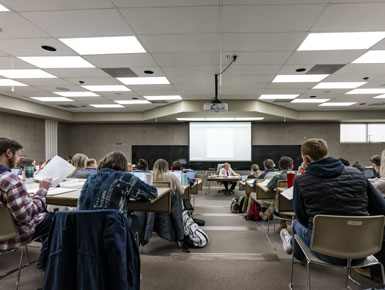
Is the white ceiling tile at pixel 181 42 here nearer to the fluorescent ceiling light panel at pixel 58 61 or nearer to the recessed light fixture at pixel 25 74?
the fluorescent ceiling light panel at pixel 58 61

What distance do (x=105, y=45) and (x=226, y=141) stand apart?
6.43 meters

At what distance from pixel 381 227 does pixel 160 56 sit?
3550 millimetres

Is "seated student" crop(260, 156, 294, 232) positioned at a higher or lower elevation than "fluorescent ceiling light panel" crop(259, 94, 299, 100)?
lower

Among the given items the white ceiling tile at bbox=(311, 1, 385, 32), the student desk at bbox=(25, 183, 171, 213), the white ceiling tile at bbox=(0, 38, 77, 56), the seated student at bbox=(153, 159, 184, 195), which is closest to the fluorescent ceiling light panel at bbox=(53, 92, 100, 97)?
the white ceiling tile at bbox=(0, 38, 77, 56)

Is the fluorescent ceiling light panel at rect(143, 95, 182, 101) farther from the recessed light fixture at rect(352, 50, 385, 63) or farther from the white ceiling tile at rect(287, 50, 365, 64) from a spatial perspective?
the recessed light fixture at rect(352, 50, 385, 63)

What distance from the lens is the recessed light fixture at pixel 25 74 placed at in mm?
4453

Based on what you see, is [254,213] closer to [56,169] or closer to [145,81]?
[56,169]

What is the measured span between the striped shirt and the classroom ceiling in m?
1.93

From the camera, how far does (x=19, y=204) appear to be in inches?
66.2

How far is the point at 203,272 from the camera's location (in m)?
2.29

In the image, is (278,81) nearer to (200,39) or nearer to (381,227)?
(200,39)

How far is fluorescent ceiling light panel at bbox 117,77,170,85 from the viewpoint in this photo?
196 inches

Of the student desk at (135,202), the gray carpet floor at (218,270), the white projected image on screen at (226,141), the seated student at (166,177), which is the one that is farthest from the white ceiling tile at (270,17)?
the white projected image on screen at (226,141)

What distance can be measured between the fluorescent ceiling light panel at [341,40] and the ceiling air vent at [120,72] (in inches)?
121
